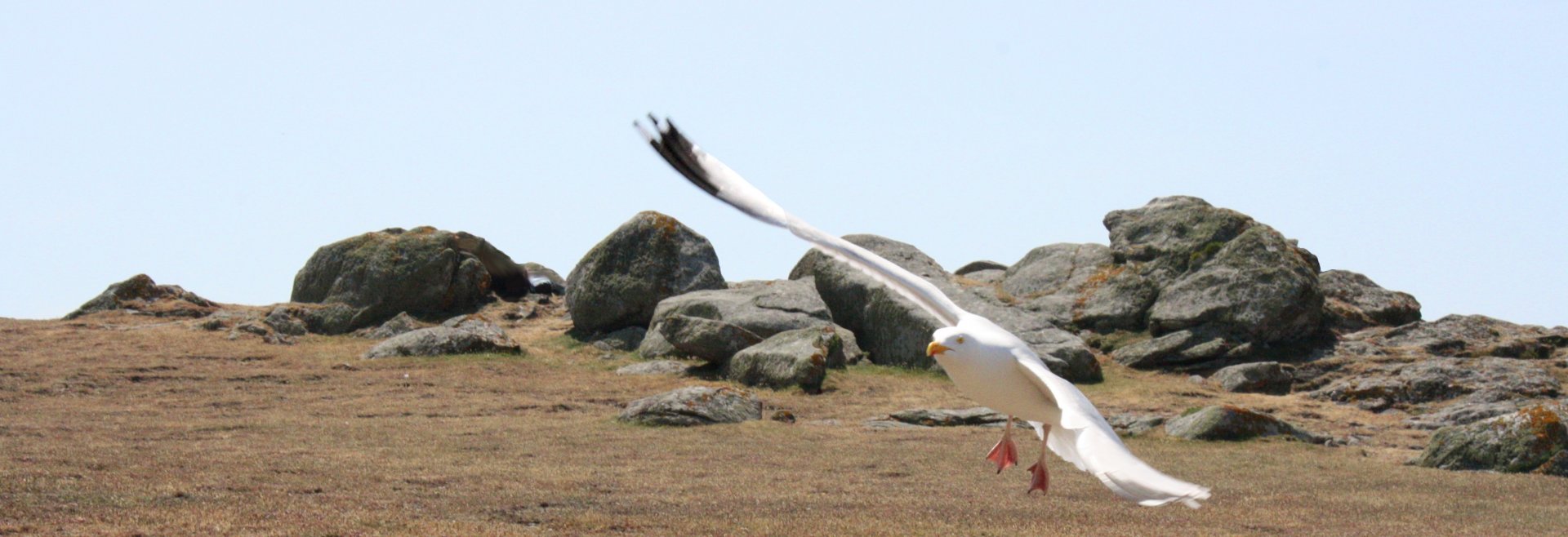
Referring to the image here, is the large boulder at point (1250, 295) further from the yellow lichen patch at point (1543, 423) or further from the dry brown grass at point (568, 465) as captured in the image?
the yellow lichen patch at point (1543, 423)

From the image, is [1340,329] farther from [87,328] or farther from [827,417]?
[87,328]

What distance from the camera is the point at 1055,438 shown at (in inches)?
291

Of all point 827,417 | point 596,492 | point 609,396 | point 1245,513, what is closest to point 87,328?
point 609,396

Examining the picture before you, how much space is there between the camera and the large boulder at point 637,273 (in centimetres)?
2306

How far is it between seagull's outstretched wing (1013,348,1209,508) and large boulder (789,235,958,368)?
519 inches

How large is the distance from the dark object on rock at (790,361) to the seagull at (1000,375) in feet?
31.8

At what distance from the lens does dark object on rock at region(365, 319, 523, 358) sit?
2031cm

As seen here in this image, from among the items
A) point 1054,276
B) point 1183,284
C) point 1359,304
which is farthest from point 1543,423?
point 1054,276

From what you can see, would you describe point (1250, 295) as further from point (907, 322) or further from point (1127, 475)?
point (1127, 475)

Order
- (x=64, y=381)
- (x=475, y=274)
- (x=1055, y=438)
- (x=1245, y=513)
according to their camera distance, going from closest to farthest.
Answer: (x=1055, y=438), (x=1245, y=513), (x=64, y=381), (x=475, y=274)

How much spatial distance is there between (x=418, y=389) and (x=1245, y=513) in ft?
35.6

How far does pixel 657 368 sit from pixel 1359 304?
12250 mm

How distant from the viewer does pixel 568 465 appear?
39.3ft

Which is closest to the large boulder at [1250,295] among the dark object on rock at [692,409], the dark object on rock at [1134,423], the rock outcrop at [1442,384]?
the rock outcrop at [1442,384]
